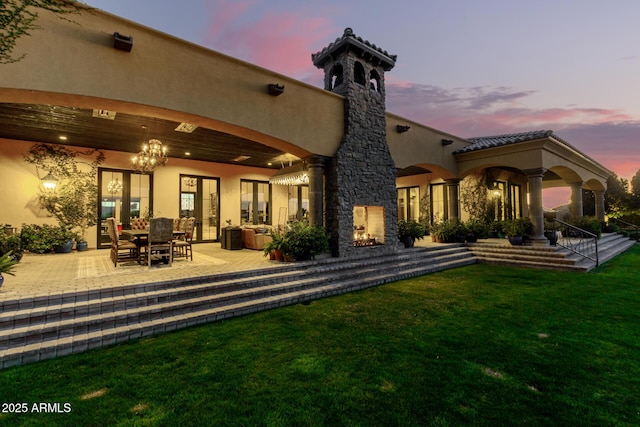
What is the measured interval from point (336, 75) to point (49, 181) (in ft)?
32.6

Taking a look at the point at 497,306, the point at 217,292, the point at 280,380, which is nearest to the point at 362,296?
the point at 497,306

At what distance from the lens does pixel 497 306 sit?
16.4 feet

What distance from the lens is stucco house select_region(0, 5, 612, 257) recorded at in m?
4.61

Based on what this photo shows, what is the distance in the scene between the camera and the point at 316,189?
7.54 metres

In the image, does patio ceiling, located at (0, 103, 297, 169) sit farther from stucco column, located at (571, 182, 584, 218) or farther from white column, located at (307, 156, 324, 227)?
stucco column, located at (571, 182, 584, 218)

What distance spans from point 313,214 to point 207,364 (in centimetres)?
492

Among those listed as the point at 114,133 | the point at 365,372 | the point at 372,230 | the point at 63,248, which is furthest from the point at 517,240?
the point at 63,248

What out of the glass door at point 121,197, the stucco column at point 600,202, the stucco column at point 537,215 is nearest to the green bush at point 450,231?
the stucco column at point 537,215

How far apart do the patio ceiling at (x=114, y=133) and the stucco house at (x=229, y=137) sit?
53 millimetres

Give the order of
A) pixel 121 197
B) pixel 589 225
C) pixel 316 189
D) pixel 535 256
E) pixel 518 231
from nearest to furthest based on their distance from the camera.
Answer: pixel 316 189, pixel 535 256, pixel 518 231, pixel 121 197, pixel 589 225

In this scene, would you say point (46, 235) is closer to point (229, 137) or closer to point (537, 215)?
point (229, 137)

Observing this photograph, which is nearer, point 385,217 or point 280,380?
point 280,380

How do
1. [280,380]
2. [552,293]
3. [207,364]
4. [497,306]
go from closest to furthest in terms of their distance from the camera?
[280,380] → [207,364] → [497,306] → [552,293]

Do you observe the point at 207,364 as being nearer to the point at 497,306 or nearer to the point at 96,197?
the point at 497,306
